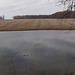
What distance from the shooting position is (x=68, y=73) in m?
7.53

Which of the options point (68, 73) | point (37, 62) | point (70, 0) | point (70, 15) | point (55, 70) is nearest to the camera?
point (68, 73)

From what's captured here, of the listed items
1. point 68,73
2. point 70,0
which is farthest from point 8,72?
point 70,0

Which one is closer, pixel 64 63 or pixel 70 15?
pixel 64 63

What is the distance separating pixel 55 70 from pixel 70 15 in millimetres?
5902

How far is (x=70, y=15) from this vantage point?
454 inches

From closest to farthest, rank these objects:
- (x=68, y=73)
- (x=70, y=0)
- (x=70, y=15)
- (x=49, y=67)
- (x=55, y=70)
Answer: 1. (x=68, y=73)
2. (x=55, y=70)
3. (x=49, y=67)
4. (x=70, y=0)
5. (x=70, y=15)

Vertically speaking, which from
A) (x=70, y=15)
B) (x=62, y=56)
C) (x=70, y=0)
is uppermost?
(x=70, y=0)

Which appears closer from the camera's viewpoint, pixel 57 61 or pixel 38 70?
pixel 38 70

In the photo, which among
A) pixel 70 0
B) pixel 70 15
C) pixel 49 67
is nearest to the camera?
pixel 49 67

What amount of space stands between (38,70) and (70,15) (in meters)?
6.39

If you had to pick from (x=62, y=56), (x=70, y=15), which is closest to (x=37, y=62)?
(x=62, y=56)

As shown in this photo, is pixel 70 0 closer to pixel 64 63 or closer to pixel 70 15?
pixel 70 15

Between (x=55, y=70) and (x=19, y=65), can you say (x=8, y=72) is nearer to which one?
(x=19, y=65)

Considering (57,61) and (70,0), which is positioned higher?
(70,0)
